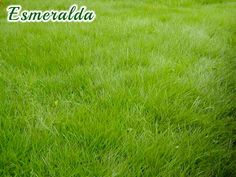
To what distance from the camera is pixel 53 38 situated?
3.90m

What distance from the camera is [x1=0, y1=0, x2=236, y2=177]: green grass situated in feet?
6.09

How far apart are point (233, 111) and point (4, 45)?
257cm

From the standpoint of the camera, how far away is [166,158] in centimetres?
192

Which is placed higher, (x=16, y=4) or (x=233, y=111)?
(x=16, y=4)

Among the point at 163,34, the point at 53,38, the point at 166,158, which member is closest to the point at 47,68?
the point at 53,38

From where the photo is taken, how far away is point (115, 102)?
243cm

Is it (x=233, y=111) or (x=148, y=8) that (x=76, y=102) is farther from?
(x=148, y=8)

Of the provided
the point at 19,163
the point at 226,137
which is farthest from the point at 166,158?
the point at 19,163

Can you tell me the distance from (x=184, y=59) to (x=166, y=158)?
5.88ft

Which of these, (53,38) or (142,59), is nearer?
(142,59)

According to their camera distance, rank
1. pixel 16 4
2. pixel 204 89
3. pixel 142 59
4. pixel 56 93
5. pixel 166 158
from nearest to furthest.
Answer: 1. pixel 166 158
2. pixel 56 93
3. pixel 204 89
4. pixel 142 59
5. pixel 16 4

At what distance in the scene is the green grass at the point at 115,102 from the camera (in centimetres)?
186

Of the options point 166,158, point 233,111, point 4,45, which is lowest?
point 233,111

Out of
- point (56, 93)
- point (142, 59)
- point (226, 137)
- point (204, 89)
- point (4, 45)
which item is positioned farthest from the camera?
point (4, 45)
